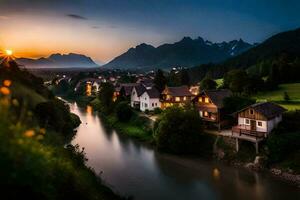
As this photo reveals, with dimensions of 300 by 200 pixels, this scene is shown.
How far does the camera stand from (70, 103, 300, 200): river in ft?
88.7

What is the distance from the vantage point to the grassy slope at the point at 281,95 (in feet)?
155

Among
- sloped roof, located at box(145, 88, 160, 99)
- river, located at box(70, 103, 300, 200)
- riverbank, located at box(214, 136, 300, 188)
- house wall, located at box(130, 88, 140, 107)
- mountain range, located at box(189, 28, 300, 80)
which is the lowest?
river, located at box(70, 103, 300, 200)

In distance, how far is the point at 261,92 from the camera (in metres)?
59.7

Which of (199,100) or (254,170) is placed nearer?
(254,170)

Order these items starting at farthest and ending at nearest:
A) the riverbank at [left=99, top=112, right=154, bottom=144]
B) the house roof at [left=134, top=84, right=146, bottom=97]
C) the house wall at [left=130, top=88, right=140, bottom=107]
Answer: the house wall at [left=130, top=88, right=140, bottom=107]
the house roof at [left=134, top=84, right=146, bottom=97]
the riverbank at [left=99, top=112, right=154, bottom=144]

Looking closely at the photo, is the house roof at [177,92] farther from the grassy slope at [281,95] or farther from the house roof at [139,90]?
the grassy slope at [281,95]

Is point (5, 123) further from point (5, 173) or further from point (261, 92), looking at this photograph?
point (261, 92)

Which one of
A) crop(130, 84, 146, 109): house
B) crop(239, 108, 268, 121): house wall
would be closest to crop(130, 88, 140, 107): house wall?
crop(130, 84, 146, 109): house

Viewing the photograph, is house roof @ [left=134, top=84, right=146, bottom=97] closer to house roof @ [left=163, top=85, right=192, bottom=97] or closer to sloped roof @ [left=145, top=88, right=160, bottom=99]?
sloped roof @ [left=145, top=88, right=160, bottom=99]

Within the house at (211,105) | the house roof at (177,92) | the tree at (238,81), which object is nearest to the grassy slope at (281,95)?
the tree at (238,81)

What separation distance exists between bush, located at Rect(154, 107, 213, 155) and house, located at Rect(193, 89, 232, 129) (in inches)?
→ 141

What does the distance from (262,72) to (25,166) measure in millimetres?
75583

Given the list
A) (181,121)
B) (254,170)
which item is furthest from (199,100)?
(254,170)

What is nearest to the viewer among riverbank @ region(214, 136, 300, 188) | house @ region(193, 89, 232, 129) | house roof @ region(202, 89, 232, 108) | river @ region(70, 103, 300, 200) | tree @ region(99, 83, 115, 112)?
river @ region(70, 103, 300, 200)
